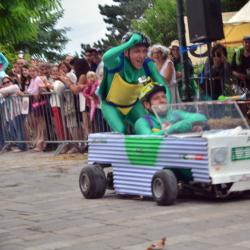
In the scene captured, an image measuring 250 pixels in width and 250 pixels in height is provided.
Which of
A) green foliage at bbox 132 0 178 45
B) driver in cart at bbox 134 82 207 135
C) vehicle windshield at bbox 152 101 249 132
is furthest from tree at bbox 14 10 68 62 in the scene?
vehicle windshield at bbox 152 101 249 132

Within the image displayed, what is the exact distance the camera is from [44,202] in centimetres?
960

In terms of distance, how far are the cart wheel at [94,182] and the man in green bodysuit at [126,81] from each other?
54 centimetres

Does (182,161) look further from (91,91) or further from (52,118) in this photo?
(52,118)

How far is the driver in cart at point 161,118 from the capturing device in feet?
28.9

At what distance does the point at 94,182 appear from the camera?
944cm

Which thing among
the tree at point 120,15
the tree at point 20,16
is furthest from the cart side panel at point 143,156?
the tree at point 120,15

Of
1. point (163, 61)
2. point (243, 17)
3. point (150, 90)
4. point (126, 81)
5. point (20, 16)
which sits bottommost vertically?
point (150, 90)

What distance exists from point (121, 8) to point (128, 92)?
81.7 meters

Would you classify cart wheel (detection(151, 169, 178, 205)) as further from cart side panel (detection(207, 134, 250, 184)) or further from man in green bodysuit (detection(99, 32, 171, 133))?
man in green bodysuit (detection(99, 32, 171, 133))

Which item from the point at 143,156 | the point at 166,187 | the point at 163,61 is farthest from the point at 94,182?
the point at 163,61

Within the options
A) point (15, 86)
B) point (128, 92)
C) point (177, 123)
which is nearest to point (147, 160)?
point (177, 123)

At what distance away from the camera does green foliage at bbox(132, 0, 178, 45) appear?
56719 millimetres

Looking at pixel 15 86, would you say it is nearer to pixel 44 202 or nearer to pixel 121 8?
pixel 44 202

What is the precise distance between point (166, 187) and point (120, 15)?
83767 mm
